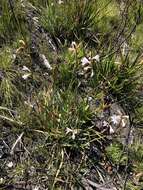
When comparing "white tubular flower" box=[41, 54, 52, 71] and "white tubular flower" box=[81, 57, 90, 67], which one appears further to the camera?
"white tubular flower" box=[41, 54, 52, 71]

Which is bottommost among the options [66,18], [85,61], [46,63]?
[46,63]

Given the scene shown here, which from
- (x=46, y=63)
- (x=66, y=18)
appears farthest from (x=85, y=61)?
(x=66, y=18)

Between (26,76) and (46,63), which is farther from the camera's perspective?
(46,63)

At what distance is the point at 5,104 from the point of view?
9.52ft

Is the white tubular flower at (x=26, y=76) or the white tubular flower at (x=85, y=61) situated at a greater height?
the white tubular flower at (x=85, y=61)

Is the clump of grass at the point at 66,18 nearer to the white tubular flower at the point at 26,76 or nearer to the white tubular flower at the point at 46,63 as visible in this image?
the white tubular flower at the point at 46,63

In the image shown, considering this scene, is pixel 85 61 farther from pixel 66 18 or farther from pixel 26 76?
pixel 66 18

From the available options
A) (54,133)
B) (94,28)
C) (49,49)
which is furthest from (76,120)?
(94,28)

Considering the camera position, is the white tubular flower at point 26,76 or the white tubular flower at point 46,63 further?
the white tubular flower at point 46,63

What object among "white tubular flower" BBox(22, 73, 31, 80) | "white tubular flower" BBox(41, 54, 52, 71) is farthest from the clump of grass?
"white tubular flower" BBox(22, 73, 31, 80)

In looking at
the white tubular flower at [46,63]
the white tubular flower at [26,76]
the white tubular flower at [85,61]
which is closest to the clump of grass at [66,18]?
the white tubular flower at [46,63]

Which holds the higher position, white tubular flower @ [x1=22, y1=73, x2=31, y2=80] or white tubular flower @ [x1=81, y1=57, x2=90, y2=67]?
white tubular flower @ [x1=81, y1=57, x2=90, y2=67]

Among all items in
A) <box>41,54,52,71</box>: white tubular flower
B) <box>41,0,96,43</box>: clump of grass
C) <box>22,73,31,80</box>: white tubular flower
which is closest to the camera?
<box>22,73,31,80</box>: white tubular flower

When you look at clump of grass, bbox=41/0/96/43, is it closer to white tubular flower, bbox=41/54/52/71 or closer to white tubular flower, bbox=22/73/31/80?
white tubular flower, bbox=41/54/52/71
